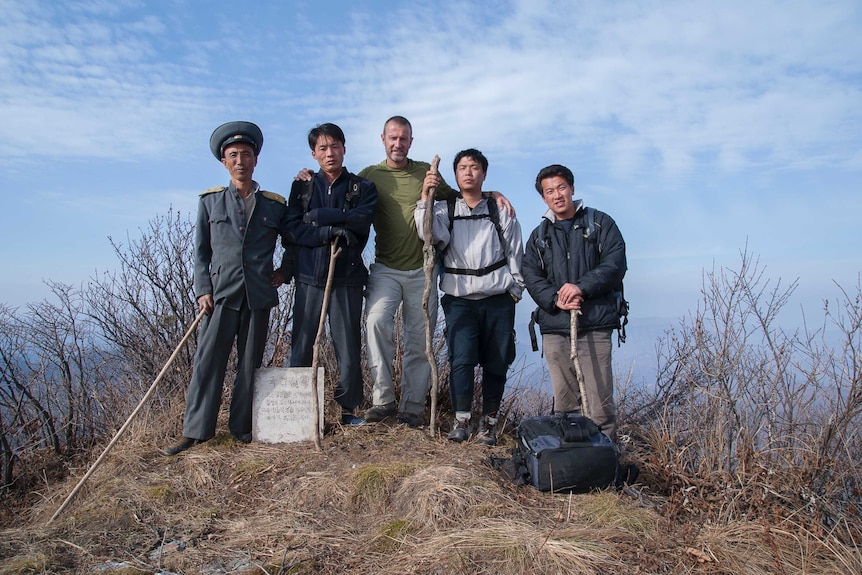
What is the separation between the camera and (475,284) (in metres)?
5.09

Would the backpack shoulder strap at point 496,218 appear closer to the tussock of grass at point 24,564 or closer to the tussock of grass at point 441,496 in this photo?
the tussock of grass at point 441,496

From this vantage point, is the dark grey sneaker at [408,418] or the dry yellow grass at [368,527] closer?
the dry yellow grass at [368,527]

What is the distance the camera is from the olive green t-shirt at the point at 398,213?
5.37 meters

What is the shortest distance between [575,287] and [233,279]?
2741 mm

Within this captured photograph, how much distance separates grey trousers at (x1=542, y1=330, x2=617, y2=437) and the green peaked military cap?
2942mm

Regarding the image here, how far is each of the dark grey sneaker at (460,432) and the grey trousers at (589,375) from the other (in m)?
0.78

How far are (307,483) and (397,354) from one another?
83.1 inches

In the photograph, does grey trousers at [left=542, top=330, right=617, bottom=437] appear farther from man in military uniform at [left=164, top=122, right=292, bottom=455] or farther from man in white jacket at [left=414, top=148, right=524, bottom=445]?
man in military uniform at [left=164, top=122, right=292, bottom=455]

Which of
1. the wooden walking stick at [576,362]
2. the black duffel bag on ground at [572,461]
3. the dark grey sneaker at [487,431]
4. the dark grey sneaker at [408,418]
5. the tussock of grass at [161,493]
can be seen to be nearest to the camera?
the black duffel bag on ground at [572,461]

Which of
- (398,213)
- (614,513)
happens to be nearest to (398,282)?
(398,213)

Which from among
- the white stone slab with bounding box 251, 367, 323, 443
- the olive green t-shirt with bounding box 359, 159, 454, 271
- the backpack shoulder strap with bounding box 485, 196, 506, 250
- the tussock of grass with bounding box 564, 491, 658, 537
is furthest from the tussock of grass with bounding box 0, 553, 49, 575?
the backpack shoulder strap with bounding box 485, 196, 506, 250

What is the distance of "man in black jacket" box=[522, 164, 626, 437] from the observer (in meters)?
4.86

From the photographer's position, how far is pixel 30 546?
369cm

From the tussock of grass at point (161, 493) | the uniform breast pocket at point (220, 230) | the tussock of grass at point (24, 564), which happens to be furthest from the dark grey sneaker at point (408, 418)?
the tussock of grass at point (24, 564)
